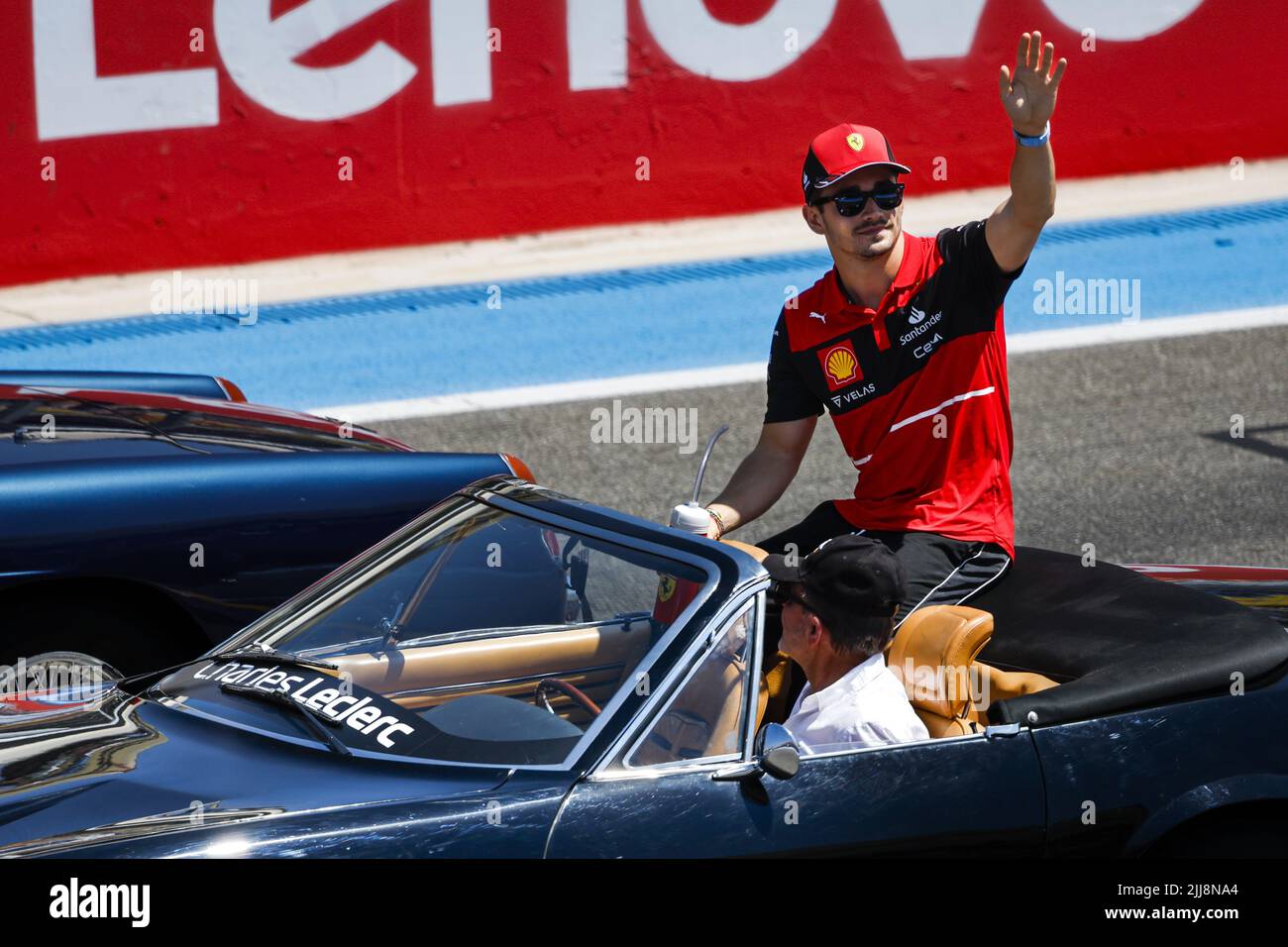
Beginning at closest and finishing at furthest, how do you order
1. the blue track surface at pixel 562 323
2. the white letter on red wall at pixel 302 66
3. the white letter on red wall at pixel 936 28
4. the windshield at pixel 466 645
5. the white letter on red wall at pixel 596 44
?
the windshield at pixel 466 645, the blue track surface at pixel 562 323, the white letter on red wall at pixel 302 66, the white letter on red wall at pixel 596 44, the white letter on red wall at pixel 936 28

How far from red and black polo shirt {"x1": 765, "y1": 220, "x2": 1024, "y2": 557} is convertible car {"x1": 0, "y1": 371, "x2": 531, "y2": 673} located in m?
1.34

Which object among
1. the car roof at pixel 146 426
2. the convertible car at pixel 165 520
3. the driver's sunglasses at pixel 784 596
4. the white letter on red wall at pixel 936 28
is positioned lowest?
the driver's sunglasses at pixel 784 596

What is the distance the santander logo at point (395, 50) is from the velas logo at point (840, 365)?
7337 millimetres

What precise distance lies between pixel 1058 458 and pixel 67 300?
6553 mm

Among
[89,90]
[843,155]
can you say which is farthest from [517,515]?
[89,90]

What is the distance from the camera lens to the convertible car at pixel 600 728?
9.75ft

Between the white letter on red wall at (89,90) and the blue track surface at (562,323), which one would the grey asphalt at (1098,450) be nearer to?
the blue track surface at (562,323)

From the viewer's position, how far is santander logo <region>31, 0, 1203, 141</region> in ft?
34.2

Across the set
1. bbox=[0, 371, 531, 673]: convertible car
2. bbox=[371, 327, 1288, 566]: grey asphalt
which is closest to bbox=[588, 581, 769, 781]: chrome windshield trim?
bbox=[0, 371, 531, 673]: convertible car

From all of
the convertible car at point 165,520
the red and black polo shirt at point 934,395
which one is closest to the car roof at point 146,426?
the convertible car at point 165,520

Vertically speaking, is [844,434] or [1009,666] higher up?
[844,434]

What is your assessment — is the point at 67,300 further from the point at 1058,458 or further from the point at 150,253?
the point at 1058,458

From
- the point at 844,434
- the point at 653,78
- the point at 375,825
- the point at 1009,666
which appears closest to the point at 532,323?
the point at 653,78

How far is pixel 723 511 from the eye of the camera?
14.4 feet
